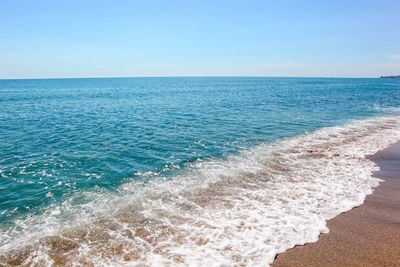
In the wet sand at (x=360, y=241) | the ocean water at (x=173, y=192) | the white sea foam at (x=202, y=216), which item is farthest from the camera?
the ocean water at (x=173, y=192)

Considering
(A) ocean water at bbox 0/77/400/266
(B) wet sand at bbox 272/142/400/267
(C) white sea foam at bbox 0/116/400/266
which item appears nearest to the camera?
(B) wet sand at bbox 272/142/400/267

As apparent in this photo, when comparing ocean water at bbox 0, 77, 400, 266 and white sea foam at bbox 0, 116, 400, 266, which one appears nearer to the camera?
white sea foam at bbox 0, 116, 400, 266

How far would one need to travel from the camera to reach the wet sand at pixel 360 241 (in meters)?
6.24

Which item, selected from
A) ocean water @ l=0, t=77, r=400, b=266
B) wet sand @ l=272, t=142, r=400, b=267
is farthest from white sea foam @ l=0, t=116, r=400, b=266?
wet sand @ l=272, t=142, r=400, b=267

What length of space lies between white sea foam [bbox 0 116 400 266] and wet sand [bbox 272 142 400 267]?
356 mm

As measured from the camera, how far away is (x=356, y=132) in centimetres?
2233

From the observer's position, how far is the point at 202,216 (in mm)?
8719

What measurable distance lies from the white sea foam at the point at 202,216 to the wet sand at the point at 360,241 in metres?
0.36

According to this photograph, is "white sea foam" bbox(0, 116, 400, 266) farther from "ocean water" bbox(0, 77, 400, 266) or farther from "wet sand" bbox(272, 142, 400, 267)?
"wet sand" bbox(272, 142, 400, 267)

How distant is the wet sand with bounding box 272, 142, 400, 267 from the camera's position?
246 inches

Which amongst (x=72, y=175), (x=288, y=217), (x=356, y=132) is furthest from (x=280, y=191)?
(x=356, y=132)

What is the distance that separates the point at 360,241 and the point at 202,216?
5.14 m

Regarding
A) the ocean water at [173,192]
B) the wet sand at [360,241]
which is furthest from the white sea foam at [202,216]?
the wet sand at [360,241]

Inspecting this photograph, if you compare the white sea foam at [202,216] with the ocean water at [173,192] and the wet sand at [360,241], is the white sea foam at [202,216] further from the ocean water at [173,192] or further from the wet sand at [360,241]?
the wet sand at [360,241]
